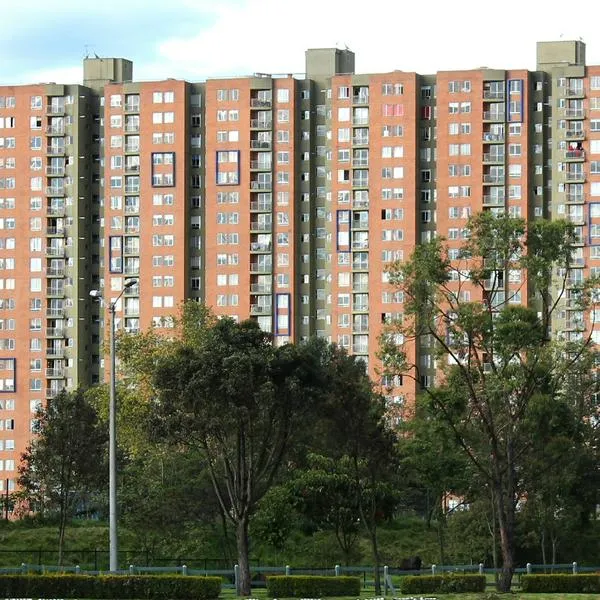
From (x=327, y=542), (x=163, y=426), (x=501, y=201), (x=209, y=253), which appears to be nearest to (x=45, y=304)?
(x=209, y=253)

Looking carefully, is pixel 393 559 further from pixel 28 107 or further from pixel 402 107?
pixel 28 107

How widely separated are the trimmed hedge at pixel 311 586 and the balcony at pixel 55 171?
113279mm

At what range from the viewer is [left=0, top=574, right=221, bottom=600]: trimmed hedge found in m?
59.5

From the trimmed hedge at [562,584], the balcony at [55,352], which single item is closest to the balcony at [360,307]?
the balcony at [55,352]

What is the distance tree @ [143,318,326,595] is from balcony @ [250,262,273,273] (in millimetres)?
91014

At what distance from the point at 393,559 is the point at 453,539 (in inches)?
237

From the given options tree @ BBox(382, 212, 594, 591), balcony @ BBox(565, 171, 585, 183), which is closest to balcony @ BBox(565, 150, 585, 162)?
balcony @ BBox(565, 171, 585, 183)

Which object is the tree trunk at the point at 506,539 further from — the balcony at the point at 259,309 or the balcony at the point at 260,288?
the balcony at the point at 260,288

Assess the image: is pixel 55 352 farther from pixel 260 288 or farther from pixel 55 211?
pixel 260 288

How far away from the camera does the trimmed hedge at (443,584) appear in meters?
63.1

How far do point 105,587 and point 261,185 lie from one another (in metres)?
108

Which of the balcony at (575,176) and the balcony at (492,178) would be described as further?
the balcony at (492,178)

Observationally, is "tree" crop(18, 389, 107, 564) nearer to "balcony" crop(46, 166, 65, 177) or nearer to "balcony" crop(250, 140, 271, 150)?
"balcony" crop(250, 140, 271, 150)

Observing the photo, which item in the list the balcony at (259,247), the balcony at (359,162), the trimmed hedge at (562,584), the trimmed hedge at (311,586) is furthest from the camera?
the balcony at (259,247)
